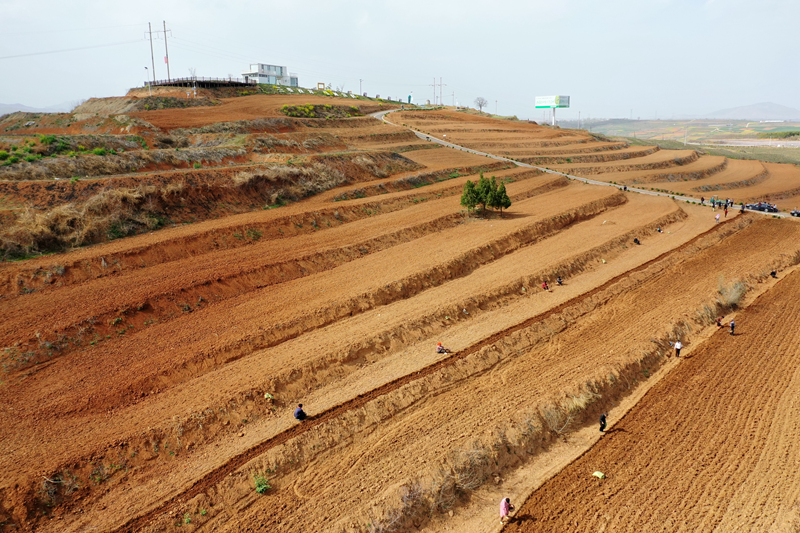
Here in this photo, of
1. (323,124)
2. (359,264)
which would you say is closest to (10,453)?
(359,264)

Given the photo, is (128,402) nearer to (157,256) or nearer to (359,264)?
(157,256)

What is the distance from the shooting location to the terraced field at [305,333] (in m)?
14.8

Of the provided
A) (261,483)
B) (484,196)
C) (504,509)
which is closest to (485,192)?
(484,196)

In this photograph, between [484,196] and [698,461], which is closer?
[698,461]

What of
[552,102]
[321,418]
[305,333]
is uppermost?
[552,102]

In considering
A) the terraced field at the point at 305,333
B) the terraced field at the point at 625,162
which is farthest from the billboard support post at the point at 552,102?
the terraced field at the point at 305,333

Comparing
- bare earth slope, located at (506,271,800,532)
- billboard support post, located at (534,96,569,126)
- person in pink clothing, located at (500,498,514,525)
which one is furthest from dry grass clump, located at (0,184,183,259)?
billboard support post, located at (534,96,569,126)

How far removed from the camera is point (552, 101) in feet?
406

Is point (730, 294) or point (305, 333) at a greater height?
point (730, 294)

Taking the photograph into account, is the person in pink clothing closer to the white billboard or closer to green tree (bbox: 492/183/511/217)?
green tree (bbox: 492/183/511/217)

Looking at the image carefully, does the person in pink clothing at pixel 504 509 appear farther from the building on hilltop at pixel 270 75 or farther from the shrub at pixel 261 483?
the building on hilltop at pixel 270 75

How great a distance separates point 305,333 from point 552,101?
12071 cm

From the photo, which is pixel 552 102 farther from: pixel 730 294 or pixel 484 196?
pixel 730 294

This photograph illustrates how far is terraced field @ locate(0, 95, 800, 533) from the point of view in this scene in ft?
48.6
